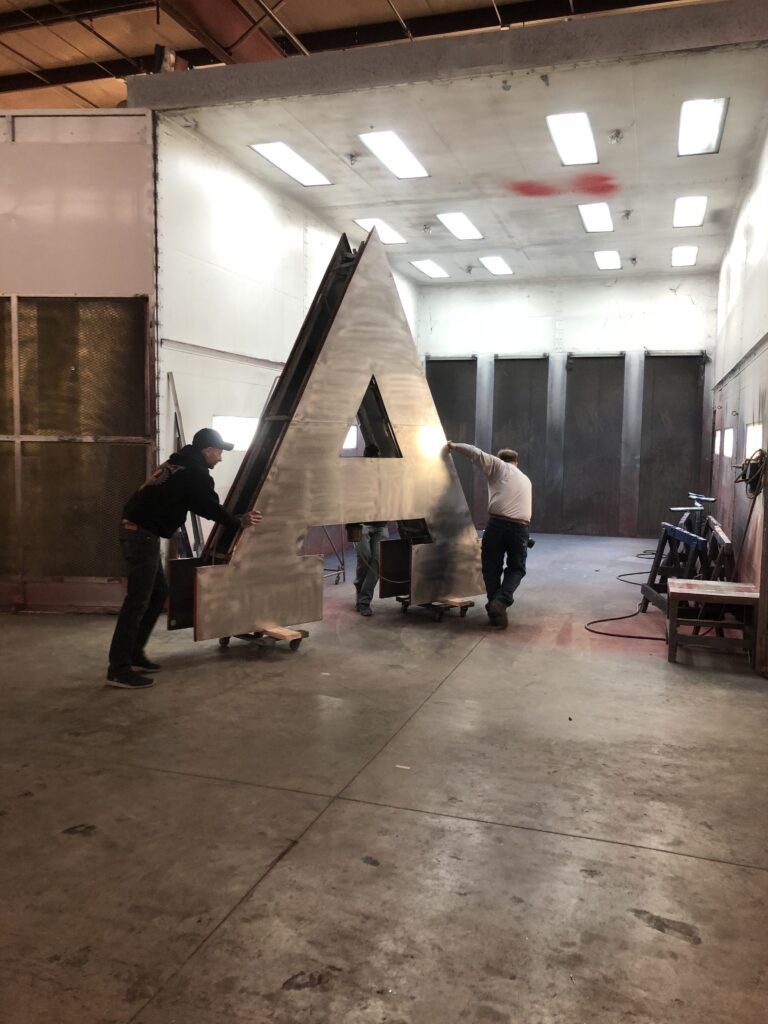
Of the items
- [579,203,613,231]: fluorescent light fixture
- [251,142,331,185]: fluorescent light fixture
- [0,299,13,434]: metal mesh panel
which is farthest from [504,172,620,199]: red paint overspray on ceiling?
[0,299,13,434]: metal mesh panel

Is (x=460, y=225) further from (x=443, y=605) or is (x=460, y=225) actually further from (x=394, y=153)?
(x=443, y=605)

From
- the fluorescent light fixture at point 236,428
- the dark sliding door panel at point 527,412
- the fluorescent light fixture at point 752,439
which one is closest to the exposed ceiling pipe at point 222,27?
the fluorescent light fixture at point 236,428

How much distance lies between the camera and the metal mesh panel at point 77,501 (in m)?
7.99

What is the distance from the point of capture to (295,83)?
746 cm

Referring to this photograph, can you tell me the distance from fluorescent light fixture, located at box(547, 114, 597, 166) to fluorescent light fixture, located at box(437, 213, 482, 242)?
2.57m

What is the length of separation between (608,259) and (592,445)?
357 cm

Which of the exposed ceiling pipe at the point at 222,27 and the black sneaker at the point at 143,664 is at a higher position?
the exposed ceiling pipe at the point at 222,27

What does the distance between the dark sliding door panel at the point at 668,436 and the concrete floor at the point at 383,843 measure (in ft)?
29.8

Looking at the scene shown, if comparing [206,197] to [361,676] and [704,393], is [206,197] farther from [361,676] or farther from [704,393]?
[704,393]

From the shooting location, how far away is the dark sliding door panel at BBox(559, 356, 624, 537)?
602 inches

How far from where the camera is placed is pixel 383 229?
12.3 meters

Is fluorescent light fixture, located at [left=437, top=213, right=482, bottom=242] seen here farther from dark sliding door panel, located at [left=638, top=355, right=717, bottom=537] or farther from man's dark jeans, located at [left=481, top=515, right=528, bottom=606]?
man's dark jeans, located at [left=481, top=515, right=528, bottom=606]

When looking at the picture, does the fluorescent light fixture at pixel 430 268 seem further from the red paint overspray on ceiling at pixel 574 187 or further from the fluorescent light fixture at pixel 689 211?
the fluorescent light fixture at pixel 689 211

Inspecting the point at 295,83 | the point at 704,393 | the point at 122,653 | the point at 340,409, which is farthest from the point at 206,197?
the point at 704,393
